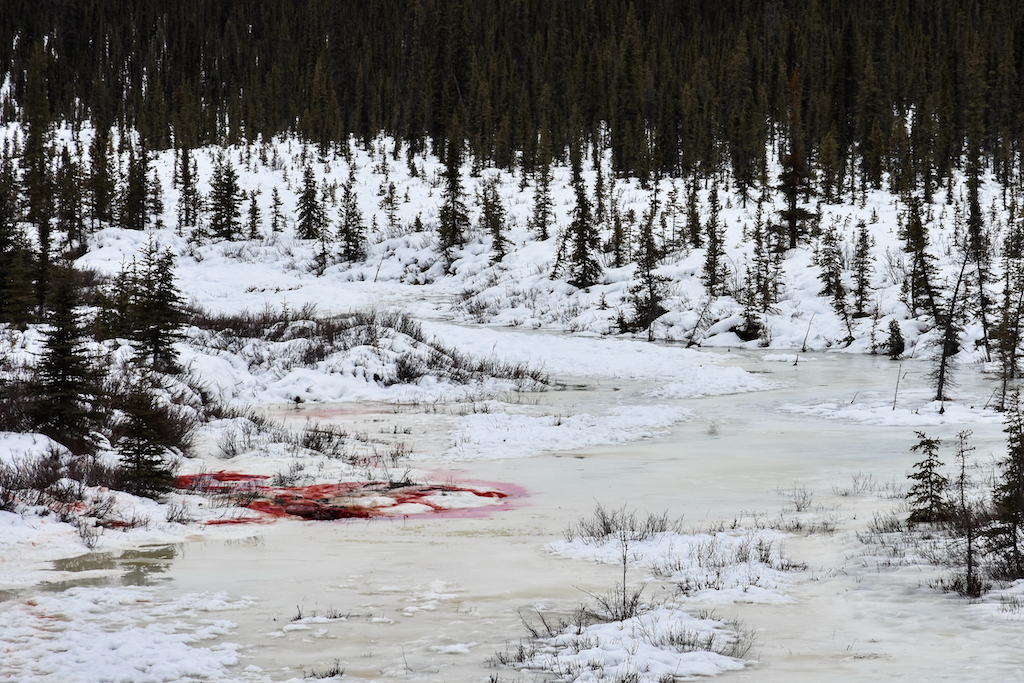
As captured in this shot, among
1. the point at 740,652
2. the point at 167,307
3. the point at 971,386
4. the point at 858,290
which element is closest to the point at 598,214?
the point at 858,290

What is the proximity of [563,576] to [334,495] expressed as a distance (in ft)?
12.7

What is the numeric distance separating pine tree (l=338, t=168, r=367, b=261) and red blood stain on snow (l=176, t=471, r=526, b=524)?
3583 centimetres

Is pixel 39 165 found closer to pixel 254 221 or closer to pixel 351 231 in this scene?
pixel 254 221

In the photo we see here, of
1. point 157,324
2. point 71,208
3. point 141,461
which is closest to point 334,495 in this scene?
point 141,461

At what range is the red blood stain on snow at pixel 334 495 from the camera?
9.40 m

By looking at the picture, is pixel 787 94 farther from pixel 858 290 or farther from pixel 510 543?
pixel 510 543

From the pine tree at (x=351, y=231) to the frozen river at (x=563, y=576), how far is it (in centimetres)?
3351

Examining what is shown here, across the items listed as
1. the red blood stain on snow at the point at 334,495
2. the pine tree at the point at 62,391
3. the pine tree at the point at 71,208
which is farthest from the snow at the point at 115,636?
the pine tree at the point at 71,208

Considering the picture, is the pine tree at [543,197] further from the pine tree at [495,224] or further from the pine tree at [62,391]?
the pine tree at [62,391]

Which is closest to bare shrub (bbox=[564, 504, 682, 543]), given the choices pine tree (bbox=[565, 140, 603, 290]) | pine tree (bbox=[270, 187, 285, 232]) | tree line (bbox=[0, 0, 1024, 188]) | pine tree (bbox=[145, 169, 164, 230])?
pine tree (bbox=[565, 140, 603, 290])

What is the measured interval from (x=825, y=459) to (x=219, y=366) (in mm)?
12514

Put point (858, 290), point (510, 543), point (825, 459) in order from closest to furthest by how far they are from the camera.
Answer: point (510, 543)
point (825, 459)
point (858, 290)

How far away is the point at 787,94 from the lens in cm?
6112

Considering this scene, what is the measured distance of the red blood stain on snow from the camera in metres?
9.40
